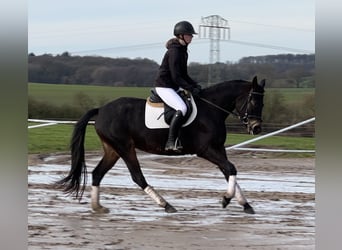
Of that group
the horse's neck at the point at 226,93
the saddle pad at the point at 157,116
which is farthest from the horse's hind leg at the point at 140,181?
the horse's neck at the point at 226,93

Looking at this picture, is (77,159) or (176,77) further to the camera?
(77,159)

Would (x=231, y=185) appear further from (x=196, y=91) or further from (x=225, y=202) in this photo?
(x=196, y=91)

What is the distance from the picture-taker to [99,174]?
554 cm

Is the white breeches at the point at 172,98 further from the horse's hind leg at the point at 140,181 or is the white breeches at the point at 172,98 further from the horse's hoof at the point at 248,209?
the horse's hoof at the point at 248,209

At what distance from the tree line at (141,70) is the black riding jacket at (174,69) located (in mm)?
7209

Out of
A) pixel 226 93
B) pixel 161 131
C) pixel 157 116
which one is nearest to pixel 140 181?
pixel 161 131

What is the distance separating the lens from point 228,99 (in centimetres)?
556

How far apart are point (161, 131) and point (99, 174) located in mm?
687

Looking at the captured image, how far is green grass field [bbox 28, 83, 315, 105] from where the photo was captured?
37.2ft

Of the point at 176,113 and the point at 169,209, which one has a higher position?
the point at 176,113

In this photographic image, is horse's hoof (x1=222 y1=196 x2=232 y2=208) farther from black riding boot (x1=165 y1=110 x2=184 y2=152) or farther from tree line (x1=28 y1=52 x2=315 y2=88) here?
tree line (x1=28 y1=52 x2=315 y2=88)

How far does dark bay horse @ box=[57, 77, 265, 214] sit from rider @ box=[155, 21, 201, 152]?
13 centimetres

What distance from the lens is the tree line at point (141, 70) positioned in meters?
13.0

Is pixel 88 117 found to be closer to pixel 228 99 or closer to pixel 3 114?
pixel 228 99
